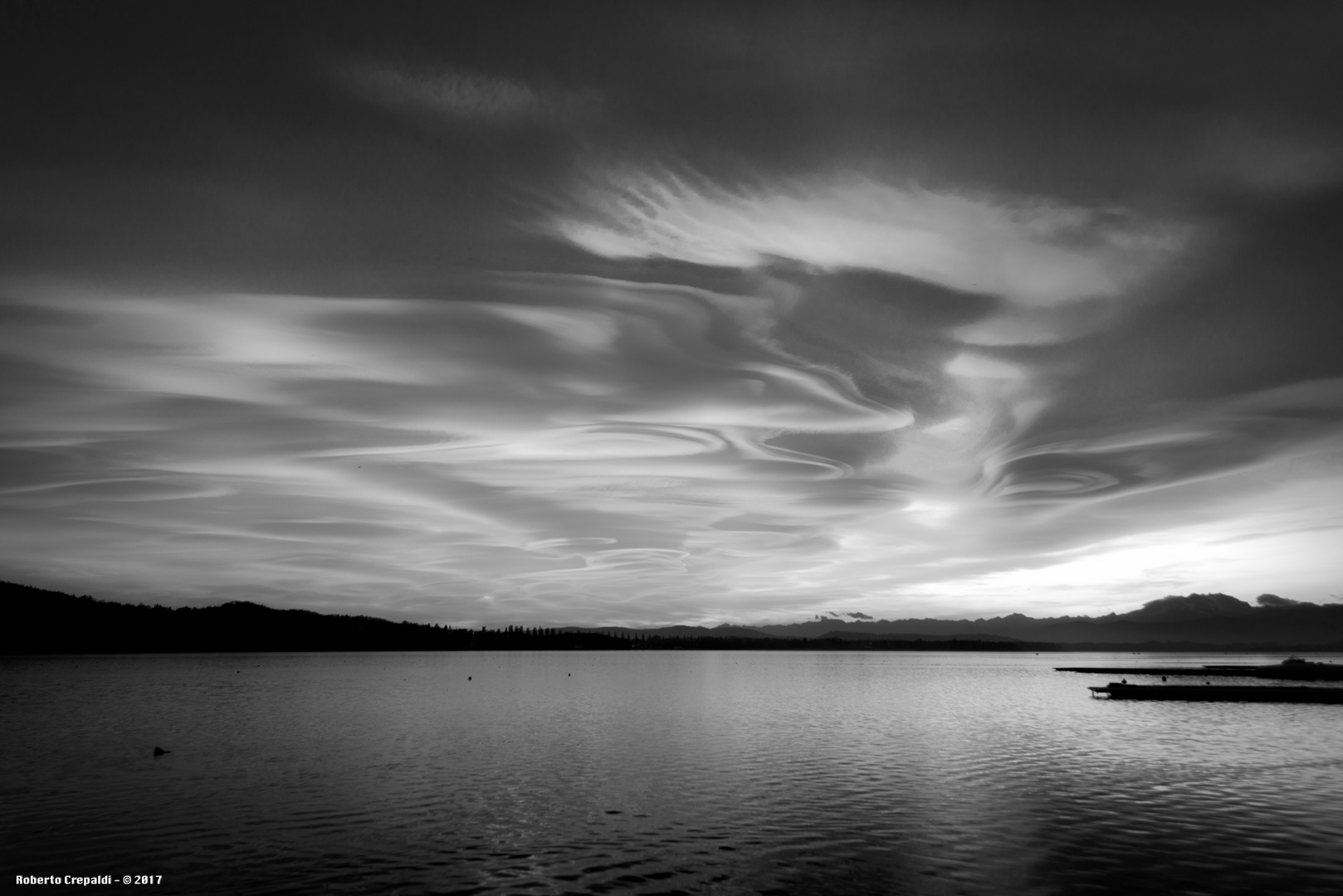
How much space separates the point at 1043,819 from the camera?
1400 inches

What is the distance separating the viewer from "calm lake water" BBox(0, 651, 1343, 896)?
27.2 metres

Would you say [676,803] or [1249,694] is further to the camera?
[1249,694]

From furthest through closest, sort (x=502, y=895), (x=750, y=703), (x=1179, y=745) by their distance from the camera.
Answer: (x=750, y=703), (x=1179, y=745), (x=502, y=895)

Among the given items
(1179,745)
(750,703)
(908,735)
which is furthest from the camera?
(750,703)

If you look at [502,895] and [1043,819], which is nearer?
[502,895]

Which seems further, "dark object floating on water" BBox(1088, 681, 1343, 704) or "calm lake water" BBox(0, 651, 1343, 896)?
"dark object floating on water" BBox(1088, 681, 1343, 704)

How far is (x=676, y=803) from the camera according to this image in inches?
1523

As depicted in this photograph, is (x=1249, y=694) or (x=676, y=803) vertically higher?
(x=1249, y=694)

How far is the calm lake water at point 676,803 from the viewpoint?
27.2 m

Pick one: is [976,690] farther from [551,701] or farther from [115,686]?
[115,686]

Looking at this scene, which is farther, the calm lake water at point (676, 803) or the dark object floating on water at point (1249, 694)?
the dark object floating on water at point (1249, 694)

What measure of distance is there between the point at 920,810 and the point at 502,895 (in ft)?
71.0

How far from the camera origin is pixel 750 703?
106312 millimetres

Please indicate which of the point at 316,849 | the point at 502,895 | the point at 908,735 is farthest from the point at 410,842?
the point at 908,735
